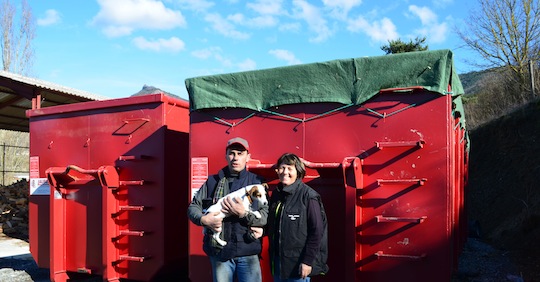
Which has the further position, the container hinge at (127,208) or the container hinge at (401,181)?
the container hinge at (127,208)

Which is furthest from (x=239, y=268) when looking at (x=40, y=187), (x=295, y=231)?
(x=40, y=187)

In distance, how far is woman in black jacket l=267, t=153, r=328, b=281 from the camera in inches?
126

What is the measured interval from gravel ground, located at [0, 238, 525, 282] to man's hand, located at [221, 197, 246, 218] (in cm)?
354

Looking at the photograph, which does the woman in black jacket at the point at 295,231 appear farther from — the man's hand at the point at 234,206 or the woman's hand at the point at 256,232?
the man's hand at the point at 234,206

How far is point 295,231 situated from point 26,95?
7.72 metres

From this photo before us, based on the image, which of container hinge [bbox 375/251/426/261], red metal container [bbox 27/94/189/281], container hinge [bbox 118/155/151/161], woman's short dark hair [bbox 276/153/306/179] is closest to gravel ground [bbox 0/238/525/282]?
red metal container [bbox 27/94/189/281]

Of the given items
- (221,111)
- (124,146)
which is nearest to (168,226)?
(124,146)

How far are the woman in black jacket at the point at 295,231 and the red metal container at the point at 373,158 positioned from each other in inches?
33.5

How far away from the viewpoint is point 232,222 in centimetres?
342

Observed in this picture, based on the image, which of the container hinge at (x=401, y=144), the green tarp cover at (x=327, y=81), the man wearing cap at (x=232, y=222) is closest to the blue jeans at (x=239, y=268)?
the man wearing cap at (x=232, y=222)

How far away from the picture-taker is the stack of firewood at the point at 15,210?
A: 1221cm

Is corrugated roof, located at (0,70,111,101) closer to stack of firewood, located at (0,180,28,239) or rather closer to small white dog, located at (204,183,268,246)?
stack of firewood, located at (0,180,28,239)

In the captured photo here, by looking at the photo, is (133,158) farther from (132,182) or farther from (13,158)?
(13,158)

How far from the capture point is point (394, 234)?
4074 millimetres
